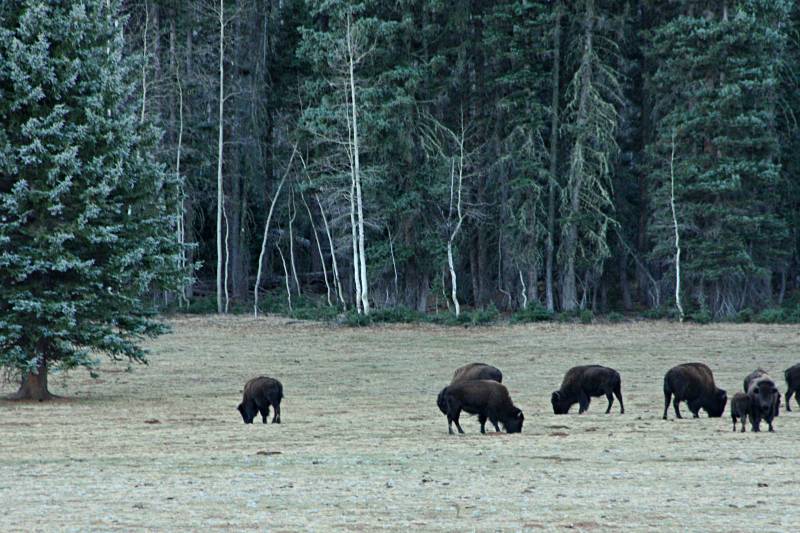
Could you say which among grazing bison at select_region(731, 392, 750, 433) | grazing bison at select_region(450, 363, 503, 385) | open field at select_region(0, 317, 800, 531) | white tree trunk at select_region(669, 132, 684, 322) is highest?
white tree trunk at select_region(669, 132, 684, 322)

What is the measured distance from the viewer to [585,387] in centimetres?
2333

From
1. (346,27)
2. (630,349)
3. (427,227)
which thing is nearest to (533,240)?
(427,227)

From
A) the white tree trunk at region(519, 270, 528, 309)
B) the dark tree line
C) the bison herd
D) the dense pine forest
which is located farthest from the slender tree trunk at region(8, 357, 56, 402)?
the white tree trunk at region(519, 270, 528, 309)

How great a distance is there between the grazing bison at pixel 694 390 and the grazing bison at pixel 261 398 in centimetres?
705

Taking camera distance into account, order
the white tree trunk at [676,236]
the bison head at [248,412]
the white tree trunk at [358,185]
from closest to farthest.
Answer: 1. the bison head at [248,412]
2. the white tree trunk at [358,185]
3. the white tree trunk at [676,236]

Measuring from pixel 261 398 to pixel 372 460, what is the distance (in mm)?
5976

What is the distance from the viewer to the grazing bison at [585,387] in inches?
914

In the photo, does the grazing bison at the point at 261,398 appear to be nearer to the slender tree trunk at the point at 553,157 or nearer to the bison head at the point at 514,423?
the bison head at the point at 514,423

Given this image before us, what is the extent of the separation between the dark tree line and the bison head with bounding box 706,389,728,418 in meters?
31.5

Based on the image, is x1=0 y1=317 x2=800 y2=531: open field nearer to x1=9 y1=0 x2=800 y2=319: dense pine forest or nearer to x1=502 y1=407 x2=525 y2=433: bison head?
x1=502 y1=407 x2=525 y2=433: bison head

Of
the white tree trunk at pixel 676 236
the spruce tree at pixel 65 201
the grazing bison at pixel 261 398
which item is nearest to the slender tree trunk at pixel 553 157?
the white tree trunk at pixel 676 236

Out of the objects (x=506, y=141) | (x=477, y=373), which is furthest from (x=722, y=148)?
(x=477, y=373)

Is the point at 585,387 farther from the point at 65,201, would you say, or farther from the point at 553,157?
the point at 553,157

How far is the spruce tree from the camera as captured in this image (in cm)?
2639
